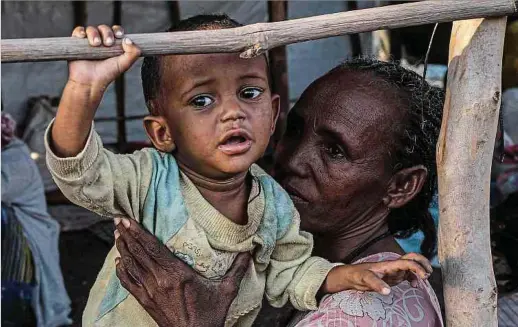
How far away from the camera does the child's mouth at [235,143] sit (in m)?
1.91

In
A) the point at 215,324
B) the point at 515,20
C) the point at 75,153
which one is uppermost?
the point at 75,153

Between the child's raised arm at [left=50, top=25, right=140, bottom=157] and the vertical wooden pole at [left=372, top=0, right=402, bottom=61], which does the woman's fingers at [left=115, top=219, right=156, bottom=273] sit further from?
the vertical wooden pole at [left=372, top=0, right=402, bottom=61]

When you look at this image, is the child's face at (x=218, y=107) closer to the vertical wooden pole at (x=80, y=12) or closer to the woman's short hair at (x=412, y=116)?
the woman's short hair at (x=412, y=116)

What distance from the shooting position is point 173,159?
2.06 meters

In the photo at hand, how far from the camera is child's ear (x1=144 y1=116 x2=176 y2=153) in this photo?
79.2 inches

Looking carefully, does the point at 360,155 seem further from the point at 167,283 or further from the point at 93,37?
the point at 93,37

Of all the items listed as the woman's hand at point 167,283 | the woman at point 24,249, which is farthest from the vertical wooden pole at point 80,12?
the woman's hand at point 167,283

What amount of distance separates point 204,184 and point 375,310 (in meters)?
0.53

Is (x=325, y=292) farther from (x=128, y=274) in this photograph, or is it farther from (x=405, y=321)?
(x=128, y=274)

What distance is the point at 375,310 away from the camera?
201 centimetres

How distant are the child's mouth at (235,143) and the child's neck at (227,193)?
167 millimetres

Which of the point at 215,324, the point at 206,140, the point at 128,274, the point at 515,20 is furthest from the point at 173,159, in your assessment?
the point at 515,20

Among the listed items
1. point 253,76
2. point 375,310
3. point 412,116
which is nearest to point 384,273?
point 375,310

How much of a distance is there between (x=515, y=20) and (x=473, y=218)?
709 cm
